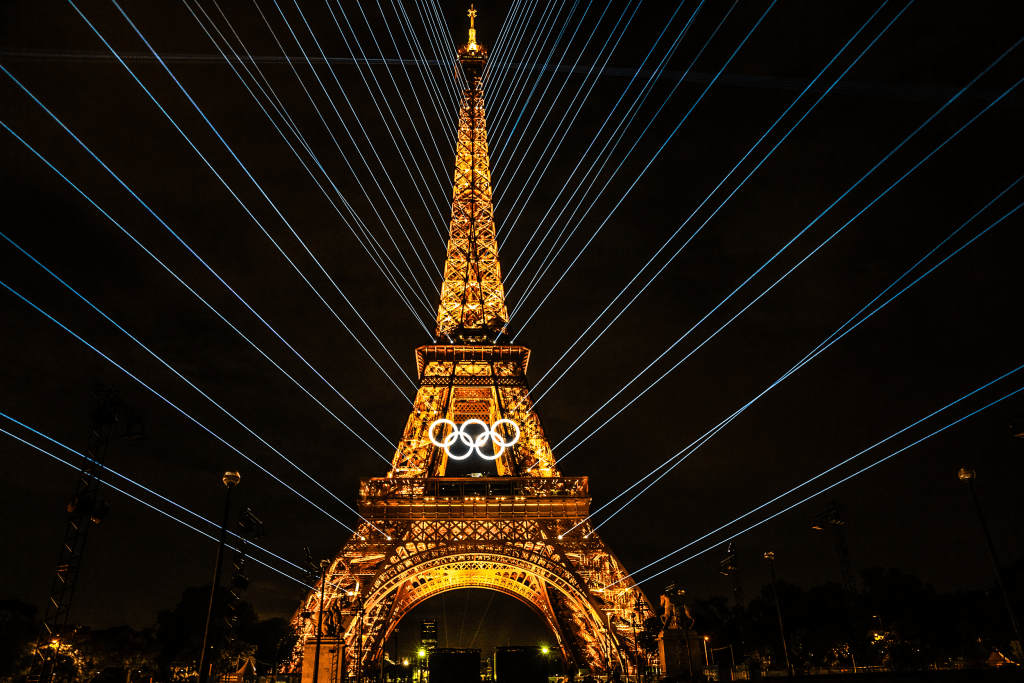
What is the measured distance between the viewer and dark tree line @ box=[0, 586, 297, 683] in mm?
34875

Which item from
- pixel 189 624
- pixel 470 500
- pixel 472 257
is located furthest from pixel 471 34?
pixel 189 624

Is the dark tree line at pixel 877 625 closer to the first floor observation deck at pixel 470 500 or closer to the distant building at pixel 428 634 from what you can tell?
the first floor observation deck at pixel 470 500

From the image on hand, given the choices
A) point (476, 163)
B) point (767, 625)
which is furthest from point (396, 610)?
point (767, 625)

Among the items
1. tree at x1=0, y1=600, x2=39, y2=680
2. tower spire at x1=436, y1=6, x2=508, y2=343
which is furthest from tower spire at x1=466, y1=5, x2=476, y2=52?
tree at x1=0, y1=600, x2=39, y2=680

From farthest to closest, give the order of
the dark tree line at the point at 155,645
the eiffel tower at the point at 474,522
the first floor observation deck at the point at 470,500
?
1. the first floor observation deck at the point at 470,500
2. the dark tree line at the point at 155,645
3. the eiffel tower at the point at 474,522

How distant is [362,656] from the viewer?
32.7 metres

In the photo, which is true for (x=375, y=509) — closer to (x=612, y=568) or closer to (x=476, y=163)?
(x=612, y=568)

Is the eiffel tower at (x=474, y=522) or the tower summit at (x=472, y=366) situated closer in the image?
the eiffel tower at (x=474, y=522)

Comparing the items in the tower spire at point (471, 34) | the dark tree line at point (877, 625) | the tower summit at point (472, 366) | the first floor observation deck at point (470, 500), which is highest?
the tower spire at point (471, 34)

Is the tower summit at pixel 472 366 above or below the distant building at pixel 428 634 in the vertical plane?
above

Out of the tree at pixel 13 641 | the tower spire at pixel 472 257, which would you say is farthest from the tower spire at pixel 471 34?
the tree at pixel 13 641

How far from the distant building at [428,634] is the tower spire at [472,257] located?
102 ft

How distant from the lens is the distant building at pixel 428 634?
60.4 m

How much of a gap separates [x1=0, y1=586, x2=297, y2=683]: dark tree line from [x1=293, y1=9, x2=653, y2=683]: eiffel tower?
186 inches
